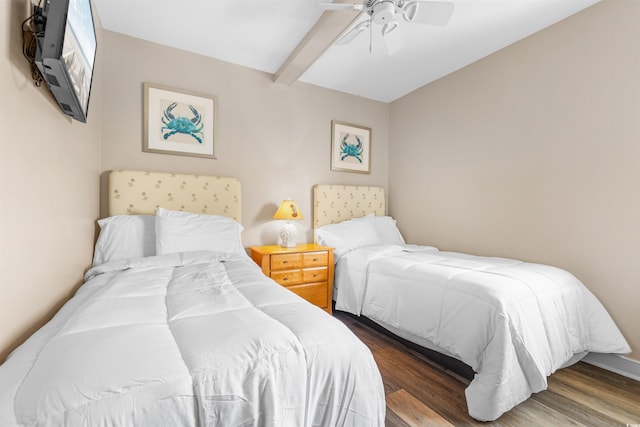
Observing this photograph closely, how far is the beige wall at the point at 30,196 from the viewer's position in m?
1.00

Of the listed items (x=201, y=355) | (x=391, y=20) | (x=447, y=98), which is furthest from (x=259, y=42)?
(x=201, y=355)

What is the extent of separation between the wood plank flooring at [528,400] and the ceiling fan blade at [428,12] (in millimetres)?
2270

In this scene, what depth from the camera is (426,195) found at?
11.2 ft

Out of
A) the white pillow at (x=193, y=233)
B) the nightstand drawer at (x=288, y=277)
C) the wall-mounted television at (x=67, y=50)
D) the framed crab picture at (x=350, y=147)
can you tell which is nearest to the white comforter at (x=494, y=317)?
the nightstand drawer at (x=288, y=277)

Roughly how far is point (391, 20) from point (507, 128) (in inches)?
61.0

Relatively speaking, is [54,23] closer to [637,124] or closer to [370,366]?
[370,366]

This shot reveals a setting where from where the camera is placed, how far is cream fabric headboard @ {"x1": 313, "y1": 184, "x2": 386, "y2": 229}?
10.9 feet

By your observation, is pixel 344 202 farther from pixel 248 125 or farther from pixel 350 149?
pixel 248 125

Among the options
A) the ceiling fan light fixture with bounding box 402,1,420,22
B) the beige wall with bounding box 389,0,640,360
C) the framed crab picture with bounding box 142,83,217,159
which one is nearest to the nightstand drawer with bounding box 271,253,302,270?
the framed crab picture with bounding box 142,83,217,159

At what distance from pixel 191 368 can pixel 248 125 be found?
2622mm

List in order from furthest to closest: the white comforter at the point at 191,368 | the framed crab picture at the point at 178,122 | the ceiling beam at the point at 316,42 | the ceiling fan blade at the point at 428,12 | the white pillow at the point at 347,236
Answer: the white pillow at the point at 347,236 → the framed crab picture at the point at 178,122 → the ceiling beam at the point at 316,42 → the ceiling fan blade at the point at 428,12 → the white comforter at the point at 191,368

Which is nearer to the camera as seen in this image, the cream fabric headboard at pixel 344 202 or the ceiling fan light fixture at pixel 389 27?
the ceiling fan light fixture at pixel 389 27

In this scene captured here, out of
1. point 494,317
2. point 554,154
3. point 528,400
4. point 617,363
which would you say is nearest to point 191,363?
point 494,317

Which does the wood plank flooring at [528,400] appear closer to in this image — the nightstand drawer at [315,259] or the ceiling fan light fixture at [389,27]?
the nightstand drawer at [315,259]
